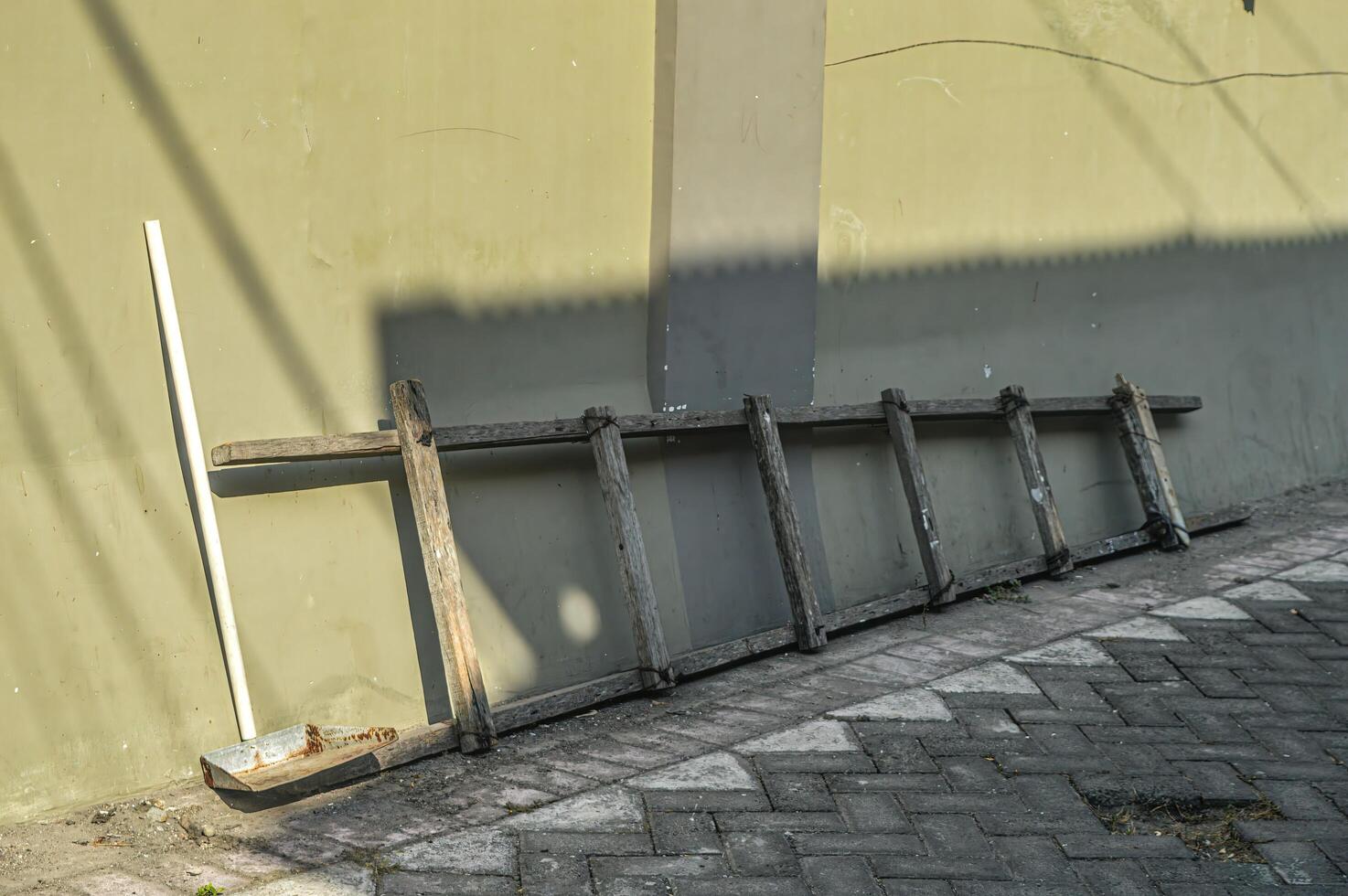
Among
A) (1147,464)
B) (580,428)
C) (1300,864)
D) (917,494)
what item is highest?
(580,428)

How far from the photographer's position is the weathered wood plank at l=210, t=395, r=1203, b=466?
12.2 feet

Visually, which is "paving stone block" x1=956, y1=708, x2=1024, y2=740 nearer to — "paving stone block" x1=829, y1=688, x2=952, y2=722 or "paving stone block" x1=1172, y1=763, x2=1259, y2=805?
"paving stone block" x1=829, y1=688, x2=952, y2=722

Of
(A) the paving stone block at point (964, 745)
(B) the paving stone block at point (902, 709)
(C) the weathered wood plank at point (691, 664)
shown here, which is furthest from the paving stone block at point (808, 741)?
(C) the weathered wood plank at point (691, 664)

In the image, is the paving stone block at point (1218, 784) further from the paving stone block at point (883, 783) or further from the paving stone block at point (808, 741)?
the paving stone block at point (808, 741)

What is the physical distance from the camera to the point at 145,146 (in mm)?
3570

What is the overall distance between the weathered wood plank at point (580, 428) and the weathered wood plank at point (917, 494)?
0.21 feet

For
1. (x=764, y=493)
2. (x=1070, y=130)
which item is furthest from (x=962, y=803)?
(x=1070, y=130)

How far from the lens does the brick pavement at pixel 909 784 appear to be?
3.11 meters

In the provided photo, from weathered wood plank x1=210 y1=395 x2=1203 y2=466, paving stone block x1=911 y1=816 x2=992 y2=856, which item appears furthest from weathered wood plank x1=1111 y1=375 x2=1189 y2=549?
paving stone block x1=911 y1=816 x2=992 y2=856

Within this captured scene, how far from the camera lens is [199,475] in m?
3.61

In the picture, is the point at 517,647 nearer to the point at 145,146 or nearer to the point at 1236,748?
the point at 145,146

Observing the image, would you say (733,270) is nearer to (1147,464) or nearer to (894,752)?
(894,752)

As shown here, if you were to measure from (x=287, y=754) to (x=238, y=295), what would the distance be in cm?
135

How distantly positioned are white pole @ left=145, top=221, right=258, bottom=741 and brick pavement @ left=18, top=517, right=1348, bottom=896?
441 millimetres
